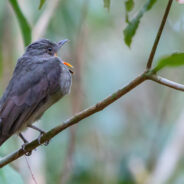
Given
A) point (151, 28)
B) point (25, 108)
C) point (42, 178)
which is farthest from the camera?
point (151, 28)

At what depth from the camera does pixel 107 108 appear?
659cm

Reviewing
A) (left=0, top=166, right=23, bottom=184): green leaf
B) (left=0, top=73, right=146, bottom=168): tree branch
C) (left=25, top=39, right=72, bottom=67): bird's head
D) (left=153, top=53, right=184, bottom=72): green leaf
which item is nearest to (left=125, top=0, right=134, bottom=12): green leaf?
(left=0, top=73, right=146, bottom=168): tree branch

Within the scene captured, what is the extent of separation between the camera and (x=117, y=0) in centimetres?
676

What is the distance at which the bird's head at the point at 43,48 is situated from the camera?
13.9ft

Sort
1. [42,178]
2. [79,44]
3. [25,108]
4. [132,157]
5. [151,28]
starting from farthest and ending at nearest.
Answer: [151,28] < [132,157] < [79,44] < [42,178] < [25,108]

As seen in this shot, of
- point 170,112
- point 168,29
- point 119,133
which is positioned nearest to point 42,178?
point 119,133

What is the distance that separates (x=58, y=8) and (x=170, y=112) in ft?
8.03

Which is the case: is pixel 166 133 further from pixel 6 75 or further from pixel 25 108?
pixel 25 108

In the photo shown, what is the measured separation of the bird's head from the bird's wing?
29 cm

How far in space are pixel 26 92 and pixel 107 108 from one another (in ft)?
9.90

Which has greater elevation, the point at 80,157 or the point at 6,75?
the point at 6,75

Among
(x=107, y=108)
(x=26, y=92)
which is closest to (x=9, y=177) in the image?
(x=26, y=92)

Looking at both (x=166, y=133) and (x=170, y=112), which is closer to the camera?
(x=166, y=133)

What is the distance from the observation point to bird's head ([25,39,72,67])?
4227 millimetres
